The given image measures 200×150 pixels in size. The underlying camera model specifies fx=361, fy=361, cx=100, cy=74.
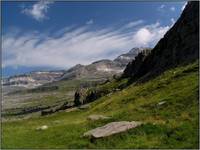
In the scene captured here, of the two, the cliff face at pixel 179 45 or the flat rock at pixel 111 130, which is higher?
the cliff face at pixel 179 45

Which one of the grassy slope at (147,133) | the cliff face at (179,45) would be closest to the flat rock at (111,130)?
the grassy slope at (147,133)

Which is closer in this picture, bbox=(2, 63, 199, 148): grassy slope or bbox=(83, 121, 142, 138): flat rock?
bbox=(2, 63, 199, 148): grassy slope

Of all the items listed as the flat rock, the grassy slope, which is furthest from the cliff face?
the flat rock

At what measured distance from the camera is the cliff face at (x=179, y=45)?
94.5 meters

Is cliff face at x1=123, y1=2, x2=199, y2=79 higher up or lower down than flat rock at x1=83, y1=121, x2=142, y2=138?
higher up

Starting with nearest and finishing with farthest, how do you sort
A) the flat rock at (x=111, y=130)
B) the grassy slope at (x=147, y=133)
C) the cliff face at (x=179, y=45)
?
the grassy slope at (x=147, y=133) → the flat rock at (x=111, y=130) → the cliff face at (x=179, y=45)

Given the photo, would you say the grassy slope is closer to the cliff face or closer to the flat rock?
the flat rock

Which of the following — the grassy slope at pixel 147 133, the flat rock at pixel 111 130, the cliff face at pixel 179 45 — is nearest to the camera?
the grassy slope at pixel 147 133

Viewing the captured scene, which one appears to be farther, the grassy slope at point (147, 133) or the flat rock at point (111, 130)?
the flat rock at point (111, 130)

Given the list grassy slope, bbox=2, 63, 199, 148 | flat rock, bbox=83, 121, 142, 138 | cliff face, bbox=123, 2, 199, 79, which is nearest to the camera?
grassy slope, bbox=2, 63, 199, 148

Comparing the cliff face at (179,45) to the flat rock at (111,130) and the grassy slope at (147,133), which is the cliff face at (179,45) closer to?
the grassy slope at (147,133)

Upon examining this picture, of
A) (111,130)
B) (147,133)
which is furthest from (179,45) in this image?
(147,133)

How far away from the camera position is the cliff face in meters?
94.5

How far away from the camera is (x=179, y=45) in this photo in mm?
104812
